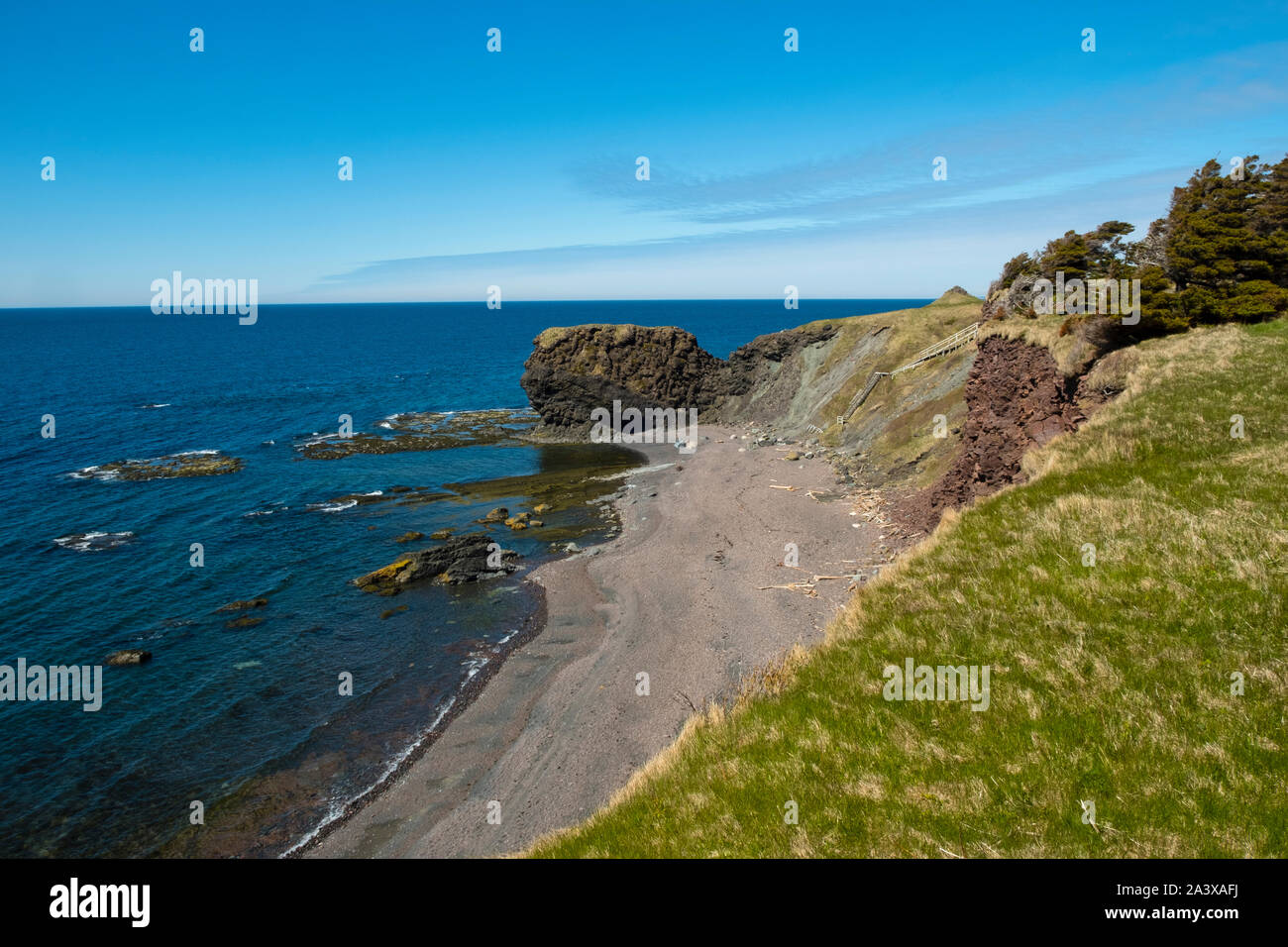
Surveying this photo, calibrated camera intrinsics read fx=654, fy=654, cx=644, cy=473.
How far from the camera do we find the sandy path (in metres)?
19.8

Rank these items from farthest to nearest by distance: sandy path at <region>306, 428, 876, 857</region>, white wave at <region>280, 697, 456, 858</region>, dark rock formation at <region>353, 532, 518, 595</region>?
1. dark rock formation at <region>353, 532, 518, 595</region>
2. sandy path at <region>306, 428, 876, 857</region>
3. white wave at <region>280, 697, 456, 858</region>

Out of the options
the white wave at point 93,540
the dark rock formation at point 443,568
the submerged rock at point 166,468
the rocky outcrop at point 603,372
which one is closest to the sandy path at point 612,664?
the dark rock formation at point 443,568

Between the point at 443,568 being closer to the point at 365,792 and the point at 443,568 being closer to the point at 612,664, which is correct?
the point at 612,664

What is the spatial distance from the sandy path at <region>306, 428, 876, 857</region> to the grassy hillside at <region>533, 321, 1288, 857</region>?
10.8m

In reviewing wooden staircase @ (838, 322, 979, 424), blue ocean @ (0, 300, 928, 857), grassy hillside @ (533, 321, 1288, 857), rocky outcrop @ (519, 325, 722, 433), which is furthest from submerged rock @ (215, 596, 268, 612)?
wooden staircase @ (838, 322, 979, 424)

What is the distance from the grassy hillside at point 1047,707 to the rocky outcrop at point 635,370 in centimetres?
6114

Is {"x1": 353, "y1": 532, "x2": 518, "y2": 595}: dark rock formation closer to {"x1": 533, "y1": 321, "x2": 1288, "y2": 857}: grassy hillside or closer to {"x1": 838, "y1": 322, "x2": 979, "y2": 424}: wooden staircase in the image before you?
{"x1": 533, "y1": 321, "x2": 1288, "y2": 857}: grassy hillside

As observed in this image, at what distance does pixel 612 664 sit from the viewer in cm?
2730

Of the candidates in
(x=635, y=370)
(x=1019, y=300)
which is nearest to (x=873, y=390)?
(x=1019, y=300)

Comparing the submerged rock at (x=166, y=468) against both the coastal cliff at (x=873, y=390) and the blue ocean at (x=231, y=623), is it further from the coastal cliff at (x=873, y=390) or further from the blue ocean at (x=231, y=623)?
the coastal cliff at (x=873, y=390)
